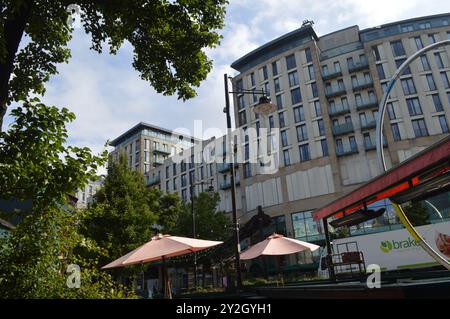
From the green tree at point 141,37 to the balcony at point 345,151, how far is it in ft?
131

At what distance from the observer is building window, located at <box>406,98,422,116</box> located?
147 ft

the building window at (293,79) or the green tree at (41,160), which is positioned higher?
the building window at (293,79)

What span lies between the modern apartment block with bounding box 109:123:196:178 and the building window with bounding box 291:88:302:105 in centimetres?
3155

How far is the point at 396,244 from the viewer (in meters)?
20.8

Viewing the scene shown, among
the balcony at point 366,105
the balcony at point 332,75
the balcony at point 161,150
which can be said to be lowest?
the balcony at point 366,105

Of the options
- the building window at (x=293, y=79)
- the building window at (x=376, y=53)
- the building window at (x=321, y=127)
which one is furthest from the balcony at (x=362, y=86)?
the building window at (x=293, y=79)

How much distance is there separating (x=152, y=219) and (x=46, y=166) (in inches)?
685

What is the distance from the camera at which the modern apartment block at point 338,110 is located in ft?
146

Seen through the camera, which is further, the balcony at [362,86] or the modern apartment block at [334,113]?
the balcony at [362,86]

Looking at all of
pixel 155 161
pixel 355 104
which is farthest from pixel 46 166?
pixel 155 161

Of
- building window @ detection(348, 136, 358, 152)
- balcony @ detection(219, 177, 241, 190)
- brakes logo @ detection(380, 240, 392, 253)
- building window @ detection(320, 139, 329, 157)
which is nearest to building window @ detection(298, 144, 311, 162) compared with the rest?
building window @ detection(320, 139, 329, 157)

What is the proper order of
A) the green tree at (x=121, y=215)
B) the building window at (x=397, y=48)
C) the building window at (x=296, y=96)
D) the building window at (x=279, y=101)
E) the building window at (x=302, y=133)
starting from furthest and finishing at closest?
the building window at (x=279, y=101)
the building window at (x=296, y=96)
the building window at (x=302, y=133)
the building window at (x=397, y=48)
the green tree at (x=121, y=215)

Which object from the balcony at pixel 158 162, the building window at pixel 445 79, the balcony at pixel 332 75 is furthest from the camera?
the balcony at pixel 158 162

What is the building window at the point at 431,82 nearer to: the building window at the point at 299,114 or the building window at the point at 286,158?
the building window at the point at 299,114
